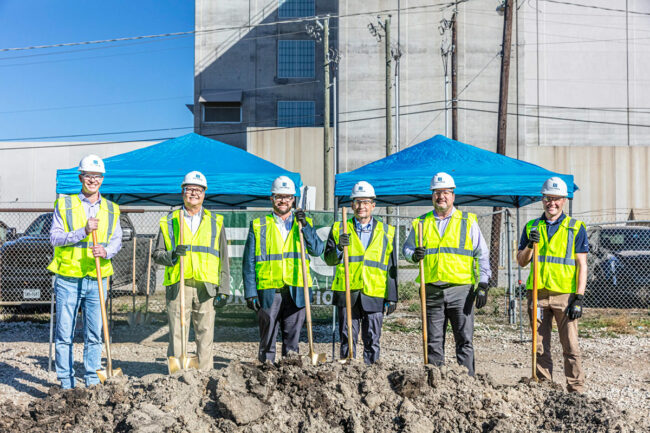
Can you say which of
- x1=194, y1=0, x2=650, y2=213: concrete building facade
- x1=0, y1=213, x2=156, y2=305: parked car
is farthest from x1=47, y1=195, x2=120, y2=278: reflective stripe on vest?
x1=194, y1=0, x2=650, y2=213: concrete building facade

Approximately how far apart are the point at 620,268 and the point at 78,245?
1009 cm

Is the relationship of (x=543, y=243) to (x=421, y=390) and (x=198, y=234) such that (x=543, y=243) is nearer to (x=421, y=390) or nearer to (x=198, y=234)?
(x=421, y=390)

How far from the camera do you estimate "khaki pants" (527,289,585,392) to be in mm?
5438

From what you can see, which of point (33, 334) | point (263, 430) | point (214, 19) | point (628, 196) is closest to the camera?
point (263, 430)

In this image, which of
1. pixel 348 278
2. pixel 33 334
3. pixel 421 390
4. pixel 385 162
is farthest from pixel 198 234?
pixel 33 334

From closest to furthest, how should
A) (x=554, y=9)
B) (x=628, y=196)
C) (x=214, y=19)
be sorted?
1. (x=628, y=196)
2. (x=554, y=9)
3. (x=214, y=19)

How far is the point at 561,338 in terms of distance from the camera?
5527 millimetres

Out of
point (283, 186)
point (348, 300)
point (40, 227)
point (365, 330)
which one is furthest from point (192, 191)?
point (40, 227)

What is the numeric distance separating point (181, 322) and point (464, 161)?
476 cm

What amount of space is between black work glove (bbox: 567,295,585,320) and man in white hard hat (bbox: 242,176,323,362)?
7.90 feet

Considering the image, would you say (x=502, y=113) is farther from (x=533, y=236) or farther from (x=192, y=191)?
(x=192, y=191)

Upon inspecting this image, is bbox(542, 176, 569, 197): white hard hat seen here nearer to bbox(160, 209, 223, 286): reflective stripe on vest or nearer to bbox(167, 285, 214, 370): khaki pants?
bbox(160, 209, 223, 286): reflective stripe on vest

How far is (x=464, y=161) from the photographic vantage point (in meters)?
8.45

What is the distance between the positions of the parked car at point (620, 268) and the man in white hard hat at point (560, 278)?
6724mm
